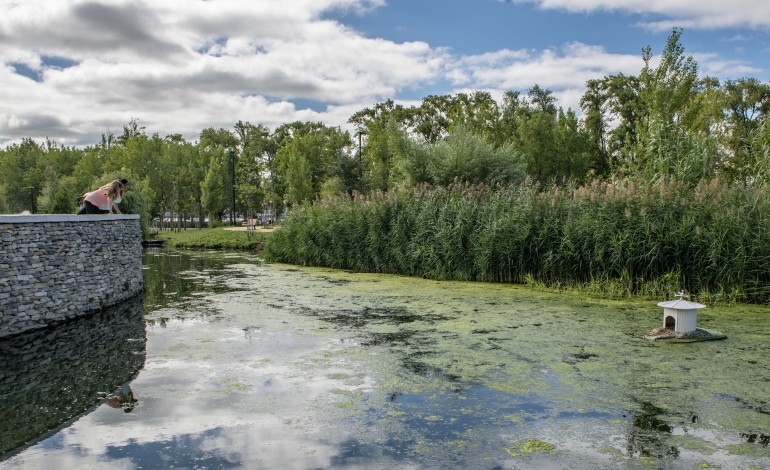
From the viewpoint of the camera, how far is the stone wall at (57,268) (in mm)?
8195

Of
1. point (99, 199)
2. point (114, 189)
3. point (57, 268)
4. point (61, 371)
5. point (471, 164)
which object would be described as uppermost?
point (471, 164)

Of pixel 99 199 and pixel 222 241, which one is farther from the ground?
pixel 99 199

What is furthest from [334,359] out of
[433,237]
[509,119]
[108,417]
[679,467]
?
→ [509,119]

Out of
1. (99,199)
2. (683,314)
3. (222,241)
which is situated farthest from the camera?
(222,241)

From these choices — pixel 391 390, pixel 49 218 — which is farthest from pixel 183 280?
pixel 391 390

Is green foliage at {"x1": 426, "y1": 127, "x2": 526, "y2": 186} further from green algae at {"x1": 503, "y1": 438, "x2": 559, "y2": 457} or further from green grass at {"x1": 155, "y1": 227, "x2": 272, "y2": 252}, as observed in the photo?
green algae at {"x1": 503, "y1": 438, "x2": 559, "y2": 457}

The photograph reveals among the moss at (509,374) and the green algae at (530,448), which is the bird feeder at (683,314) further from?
the green algae at (530,448)

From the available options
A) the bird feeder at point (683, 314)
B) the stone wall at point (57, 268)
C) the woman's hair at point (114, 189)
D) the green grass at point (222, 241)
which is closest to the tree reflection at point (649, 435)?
the bird feeder at point (683, 314)

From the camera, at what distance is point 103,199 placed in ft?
39.6

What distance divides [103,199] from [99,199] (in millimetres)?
81

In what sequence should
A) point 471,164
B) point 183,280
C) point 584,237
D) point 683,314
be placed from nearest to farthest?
point 683,314 → point 584,237 → point 183,280 → point 471,164

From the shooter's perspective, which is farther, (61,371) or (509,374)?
(61,371)

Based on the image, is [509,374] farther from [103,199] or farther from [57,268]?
[103,199]

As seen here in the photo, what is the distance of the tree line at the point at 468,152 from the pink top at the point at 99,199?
8.49 m
